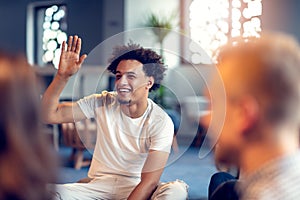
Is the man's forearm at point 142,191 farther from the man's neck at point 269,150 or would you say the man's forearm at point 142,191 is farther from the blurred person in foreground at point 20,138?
the blurred person in foreground at point 20,138

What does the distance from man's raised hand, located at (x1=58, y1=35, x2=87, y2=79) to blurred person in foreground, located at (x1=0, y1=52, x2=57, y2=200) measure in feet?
2.73

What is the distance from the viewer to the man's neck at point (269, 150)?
0.80 m

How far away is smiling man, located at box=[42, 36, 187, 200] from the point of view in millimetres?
1521

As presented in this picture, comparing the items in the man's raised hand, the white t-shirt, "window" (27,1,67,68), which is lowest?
the white t-shirt

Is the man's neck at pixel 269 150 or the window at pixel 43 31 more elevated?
the window at pixel 43 31

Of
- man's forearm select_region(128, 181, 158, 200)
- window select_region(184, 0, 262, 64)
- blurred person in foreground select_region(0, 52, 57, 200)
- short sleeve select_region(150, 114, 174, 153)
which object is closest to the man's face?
short sleeve select_region(150, 114, 174, 153)

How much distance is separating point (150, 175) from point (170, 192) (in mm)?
90

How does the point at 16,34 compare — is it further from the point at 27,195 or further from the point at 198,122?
the point at 27,195

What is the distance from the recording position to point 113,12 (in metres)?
5.77

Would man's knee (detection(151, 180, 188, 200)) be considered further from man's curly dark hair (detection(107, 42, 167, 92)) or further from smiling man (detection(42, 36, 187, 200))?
man's curly dark hair (detection(107, 42, 167, 92))

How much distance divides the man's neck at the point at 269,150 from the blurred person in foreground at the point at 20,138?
36 centimetres

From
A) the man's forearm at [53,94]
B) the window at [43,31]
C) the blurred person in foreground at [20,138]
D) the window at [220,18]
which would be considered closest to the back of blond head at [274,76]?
the blurred person in foreground at [20,138]

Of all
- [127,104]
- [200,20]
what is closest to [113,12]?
[200,20]

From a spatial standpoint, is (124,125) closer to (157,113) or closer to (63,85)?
(157,113)
